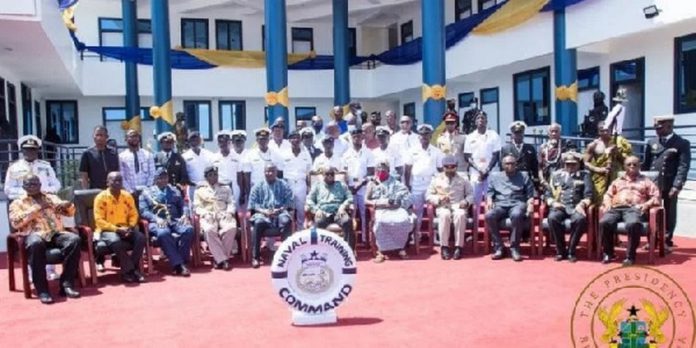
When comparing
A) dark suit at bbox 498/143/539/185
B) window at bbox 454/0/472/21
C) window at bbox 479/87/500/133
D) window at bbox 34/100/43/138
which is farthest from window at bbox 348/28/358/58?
dark suit at bbox 498/143/539/185

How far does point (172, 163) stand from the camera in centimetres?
790

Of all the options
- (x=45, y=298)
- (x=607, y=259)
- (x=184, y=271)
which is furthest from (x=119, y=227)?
(x=607, y=259)

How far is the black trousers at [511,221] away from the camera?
24.1 ft

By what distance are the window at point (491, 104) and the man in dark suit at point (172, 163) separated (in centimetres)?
987

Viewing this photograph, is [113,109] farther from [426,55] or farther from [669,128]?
[669,128]

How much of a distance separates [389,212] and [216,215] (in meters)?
1.94

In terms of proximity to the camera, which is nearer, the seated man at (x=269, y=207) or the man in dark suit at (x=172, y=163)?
the seated man at (x=269, y=207)

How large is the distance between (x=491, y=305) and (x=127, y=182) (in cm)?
432

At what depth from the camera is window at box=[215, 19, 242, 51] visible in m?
19.8

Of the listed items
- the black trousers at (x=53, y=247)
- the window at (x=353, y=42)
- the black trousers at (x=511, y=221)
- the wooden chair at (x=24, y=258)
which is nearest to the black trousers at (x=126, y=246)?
the wooden chair at (x=24, y=258)

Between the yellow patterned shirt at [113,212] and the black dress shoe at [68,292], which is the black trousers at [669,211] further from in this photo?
the black dress shoe at [68,292]

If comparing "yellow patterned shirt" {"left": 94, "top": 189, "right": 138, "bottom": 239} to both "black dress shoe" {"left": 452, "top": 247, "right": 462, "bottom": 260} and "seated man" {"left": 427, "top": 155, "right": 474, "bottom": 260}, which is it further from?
"black dress shoe" {"left": 452, "top": 247, "right": 462, "bottom": 260}

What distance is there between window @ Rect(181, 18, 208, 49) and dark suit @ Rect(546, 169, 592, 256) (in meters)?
14.3

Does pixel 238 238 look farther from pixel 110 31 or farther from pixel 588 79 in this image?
pixel 110 31
